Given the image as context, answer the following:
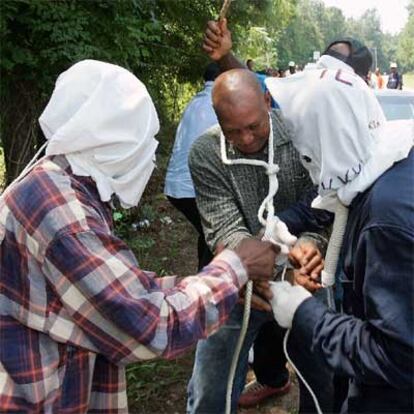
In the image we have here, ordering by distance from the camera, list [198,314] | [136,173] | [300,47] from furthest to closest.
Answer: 1. [300,47]
2. [136,173]
3. [198,314]

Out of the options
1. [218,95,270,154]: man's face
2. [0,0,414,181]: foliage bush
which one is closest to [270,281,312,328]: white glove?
[218,95,270,154]: man's face

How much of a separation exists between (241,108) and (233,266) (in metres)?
0.75

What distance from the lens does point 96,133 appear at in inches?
61.1

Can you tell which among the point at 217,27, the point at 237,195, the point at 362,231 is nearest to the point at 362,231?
the point at 362,231

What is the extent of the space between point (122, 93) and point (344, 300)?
3.09 ft

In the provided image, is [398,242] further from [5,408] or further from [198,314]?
[5,408]

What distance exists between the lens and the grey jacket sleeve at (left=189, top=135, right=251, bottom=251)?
238 centimetres

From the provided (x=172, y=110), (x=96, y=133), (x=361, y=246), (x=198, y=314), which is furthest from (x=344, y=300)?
(x=172, y=110)

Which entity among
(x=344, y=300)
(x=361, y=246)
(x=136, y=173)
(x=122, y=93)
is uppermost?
(x=122, y=93)

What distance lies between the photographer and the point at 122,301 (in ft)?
4.80

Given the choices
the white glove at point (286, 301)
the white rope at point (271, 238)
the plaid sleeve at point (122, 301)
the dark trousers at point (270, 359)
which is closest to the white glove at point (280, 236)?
the white rope at point (271, 238)

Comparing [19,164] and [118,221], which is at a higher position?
[19,164]

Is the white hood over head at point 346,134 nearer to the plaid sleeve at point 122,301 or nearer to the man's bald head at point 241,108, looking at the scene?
the plaid sleeve at point 122,301

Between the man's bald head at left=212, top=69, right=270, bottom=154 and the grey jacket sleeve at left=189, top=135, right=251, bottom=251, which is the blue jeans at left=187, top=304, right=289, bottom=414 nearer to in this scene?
the grey jacket sleeve at left=189, top=135, right=251, bottom=251
